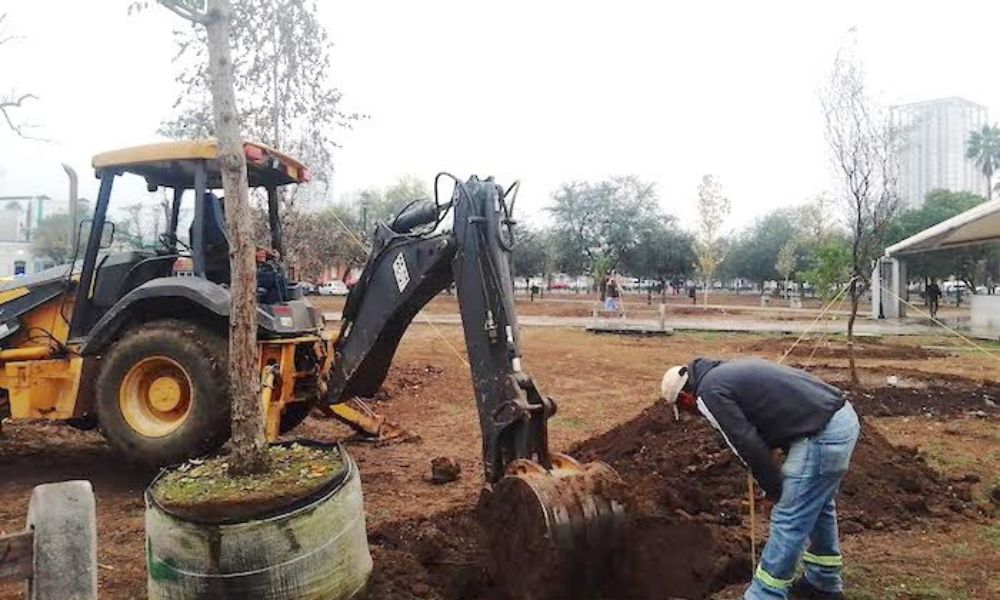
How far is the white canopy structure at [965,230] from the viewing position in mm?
18173

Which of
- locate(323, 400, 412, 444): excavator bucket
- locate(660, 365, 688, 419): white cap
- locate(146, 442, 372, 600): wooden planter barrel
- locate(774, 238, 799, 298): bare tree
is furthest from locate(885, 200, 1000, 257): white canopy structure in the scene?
locate(774, 238, 799, 298): bare tree

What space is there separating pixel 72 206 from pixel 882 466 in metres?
6.65

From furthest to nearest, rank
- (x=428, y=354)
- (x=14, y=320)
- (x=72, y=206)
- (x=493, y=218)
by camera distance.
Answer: (x=428, y=354)
(x=14, y=320)
(x=72, y=206)
(x=493, y=218)

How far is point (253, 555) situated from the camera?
3584 millimetres

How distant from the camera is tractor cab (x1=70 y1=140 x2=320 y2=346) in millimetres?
6367

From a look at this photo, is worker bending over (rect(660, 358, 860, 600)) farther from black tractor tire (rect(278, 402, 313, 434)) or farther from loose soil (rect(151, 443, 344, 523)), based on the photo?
black tractor tire (rect(278, 402, 313, 434))

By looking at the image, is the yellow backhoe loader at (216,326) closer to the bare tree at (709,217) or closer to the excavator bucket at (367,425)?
the excavator bucket at (367,425)

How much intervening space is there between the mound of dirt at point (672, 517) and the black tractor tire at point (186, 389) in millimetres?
1644

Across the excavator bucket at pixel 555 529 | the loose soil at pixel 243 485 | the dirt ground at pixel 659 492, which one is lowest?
the dirt ground at pixel 659 492

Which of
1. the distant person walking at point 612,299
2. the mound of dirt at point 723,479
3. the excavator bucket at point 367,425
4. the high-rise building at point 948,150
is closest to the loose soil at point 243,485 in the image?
the mound of dirt at point 723,479

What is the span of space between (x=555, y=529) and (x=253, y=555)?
4.64 feet

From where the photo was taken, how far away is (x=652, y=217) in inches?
1973

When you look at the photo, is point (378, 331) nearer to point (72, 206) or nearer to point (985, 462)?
point (72, 206)

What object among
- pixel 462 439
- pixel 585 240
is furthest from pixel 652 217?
pixel 462 439
